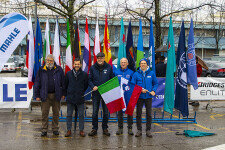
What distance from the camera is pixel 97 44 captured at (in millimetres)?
9117

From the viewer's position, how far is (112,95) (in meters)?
7.54

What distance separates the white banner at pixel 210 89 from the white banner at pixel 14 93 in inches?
272

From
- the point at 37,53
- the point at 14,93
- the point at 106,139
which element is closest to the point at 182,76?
the point at 106,139

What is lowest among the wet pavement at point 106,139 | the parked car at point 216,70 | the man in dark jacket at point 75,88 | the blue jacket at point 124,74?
the wet pavement at point 106,139

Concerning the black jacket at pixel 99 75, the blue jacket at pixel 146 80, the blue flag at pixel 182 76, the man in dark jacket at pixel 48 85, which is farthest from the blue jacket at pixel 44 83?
the blue flag at pixel 182 76

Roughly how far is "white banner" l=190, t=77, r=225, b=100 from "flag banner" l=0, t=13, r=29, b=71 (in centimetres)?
786

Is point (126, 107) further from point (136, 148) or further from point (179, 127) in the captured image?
point (179, 127)

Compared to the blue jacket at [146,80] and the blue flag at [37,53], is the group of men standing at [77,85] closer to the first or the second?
the blue jacket at [146,80]

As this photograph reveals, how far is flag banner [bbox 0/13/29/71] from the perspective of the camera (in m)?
7.23

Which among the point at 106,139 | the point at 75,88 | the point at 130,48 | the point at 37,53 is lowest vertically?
the point at 106,139

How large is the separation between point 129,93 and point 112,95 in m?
0.47

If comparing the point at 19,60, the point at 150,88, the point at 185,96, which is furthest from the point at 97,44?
the point at 19,60

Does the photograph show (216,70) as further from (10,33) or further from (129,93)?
(10,33)

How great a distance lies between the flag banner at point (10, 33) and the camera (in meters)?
7.23
